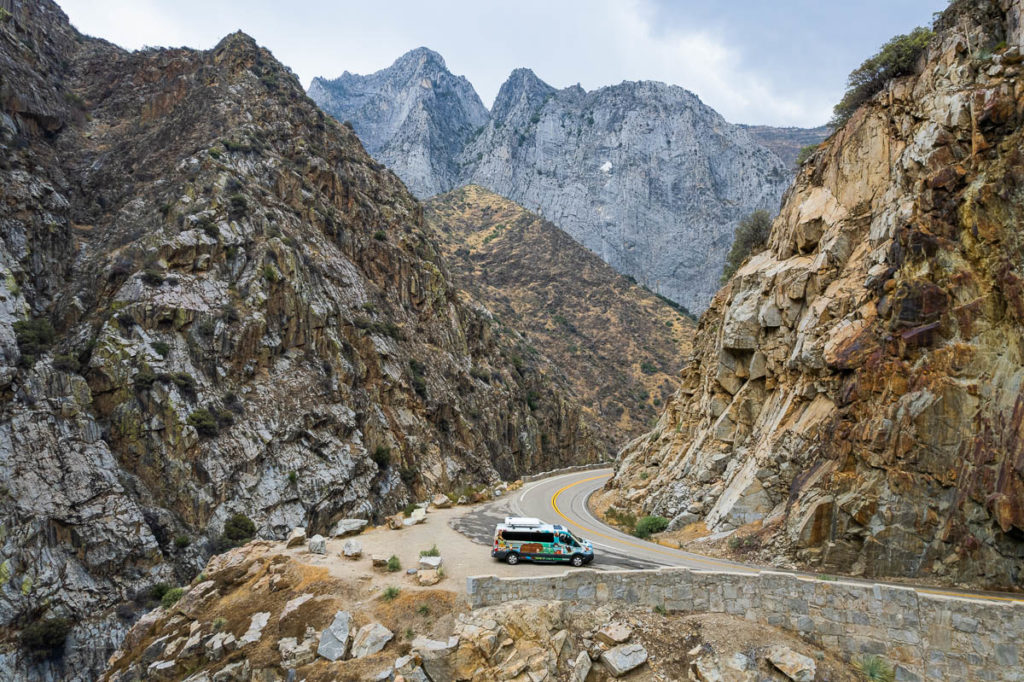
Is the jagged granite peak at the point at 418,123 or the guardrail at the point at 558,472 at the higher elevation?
the jagged granite peak at the point at 418,123

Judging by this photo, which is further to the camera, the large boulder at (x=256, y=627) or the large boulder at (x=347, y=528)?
the large boulder at (x=347, y=528)

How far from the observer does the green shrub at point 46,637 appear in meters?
23.7

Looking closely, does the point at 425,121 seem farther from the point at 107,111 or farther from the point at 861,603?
the point at 861,603

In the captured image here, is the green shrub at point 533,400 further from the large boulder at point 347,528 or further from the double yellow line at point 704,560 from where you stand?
the large boulder at point 347,528

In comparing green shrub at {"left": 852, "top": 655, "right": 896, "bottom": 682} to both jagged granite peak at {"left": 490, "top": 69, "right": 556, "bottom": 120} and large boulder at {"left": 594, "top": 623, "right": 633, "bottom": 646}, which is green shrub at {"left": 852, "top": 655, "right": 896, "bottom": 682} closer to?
large boulder at {"left": 594, "top": 623, "right": 633, "bottom": 646}

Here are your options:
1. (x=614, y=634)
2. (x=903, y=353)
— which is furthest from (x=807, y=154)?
(x=614, y=634)

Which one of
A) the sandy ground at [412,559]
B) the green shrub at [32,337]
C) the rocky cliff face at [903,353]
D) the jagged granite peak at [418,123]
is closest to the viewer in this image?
the rocky cliff face at [903,353]

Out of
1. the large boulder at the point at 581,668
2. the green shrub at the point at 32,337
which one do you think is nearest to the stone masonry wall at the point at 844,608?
the large boulder at the point at 581,668

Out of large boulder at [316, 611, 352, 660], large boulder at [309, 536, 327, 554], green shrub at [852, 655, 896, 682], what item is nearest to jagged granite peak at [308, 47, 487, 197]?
large boulder at [309, 536, 327, 554]

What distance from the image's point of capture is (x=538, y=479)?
42.8 meters

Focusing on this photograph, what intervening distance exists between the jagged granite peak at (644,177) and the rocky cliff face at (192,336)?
312ft

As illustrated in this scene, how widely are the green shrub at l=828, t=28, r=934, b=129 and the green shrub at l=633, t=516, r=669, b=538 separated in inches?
770

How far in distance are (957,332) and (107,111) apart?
76.7 meters

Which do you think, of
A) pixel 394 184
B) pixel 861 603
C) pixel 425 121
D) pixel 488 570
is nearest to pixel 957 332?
pixel 861 603
